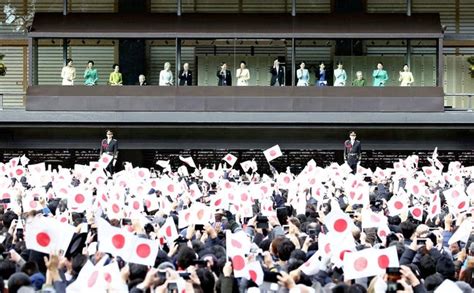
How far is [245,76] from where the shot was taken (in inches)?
1818

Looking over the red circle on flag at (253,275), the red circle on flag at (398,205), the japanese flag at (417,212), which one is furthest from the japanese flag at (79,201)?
the red circle on flag at (253,275)

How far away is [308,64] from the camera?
1913 inches

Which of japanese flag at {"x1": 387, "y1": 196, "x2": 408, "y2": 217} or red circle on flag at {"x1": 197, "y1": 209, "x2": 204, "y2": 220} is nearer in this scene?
red circle on flag at {"x1": 197, "y1": 209, "x2": 204, "y2": 220}

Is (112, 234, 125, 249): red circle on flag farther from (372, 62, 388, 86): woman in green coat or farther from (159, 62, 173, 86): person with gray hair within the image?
(372, 62, 388, 86): woman in green coat

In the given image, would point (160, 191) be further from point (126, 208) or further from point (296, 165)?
point (296, 165)

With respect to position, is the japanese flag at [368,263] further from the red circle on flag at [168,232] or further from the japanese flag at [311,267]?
the red circle on flag at [168,232]

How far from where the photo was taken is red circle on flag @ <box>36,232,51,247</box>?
13.9 meters

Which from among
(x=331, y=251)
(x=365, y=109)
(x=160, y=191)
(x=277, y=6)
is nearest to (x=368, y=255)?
(x=331, y=251)

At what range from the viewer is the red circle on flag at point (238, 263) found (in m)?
13.1

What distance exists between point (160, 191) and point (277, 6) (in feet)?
86.3

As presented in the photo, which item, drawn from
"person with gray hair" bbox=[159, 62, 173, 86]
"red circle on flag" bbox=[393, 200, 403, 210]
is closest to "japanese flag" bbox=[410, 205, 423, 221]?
"red circle on flag" bbox=[393, 200, 403, 210]

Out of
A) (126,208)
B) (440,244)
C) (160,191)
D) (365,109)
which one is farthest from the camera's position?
(365,109)

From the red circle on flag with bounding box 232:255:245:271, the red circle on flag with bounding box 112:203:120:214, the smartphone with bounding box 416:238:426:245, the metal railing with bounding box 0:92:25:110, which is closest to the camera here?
the red circle on flag with bounding box 232:255:245:271

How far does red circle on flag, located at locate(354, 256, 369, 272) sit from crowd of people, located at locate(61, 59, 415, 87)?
33.7m
